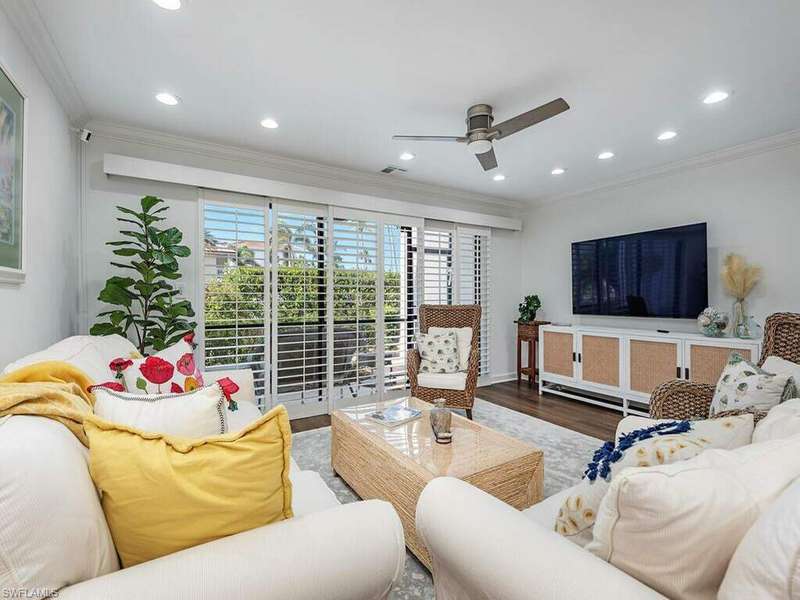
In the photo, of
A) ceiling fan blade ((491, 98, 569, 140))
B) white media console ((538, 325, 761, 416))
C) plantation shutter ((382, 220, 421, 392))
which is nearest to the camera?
ceiling fan blade ((491, 98, 569, 140))

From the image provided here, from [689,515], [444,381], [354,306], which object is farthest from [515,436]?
[689,515]

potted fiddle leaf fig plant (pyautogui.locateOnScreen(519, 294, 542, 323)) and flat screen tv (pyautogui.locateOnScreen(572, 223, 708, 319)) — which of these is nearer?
flat screen tv (pyautogui.locateOnScreen(572, 223, 708, 319))

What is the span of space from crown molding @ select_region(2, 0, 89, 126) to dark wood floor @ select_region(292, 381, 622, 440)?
290 centimetres

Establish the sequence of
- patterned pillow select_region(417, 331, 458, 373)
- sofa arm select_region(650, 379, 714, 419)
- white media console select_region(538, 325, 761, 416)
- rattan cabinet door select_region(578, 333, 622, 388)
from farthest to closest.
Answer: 1. rattan cabinet door select_region(578, 333, 622, 388)
2. patterned pillow select_region(417, 331, 458, 373)
3. white media console select_region(538, 325, 761, 416)
4. sofa arm select_region(650, 379, 714, 419)

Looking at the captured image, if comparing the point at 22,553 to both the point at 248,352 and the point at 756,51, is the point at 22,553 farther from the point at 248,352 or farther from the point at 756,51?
the point at 756,51

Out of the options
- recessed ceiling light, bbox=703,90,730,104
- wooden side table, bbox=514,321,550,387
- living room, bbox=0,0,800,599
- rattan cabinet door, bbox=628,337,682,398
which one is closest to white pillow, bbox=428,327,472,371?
living room, bbox=0,0,800,599

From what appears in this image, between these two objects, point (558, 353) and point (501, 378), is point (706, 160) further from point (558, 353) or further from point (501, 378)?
point (501, 378)

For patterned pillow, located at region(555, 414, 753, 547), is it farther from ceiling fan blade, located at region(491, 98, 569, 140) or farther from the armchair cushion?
the armchair cushion

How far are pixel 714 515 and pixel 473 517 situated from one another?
461mm

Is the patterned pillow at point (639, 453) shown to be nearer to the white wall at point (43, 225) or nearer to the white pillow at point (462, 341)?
the white wall at point (43, 225)

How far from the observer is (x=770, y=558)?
583mm

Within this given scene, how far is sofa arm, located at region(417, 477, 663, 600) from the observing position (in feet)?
2.37

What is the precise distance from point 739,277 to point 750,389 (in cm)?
236

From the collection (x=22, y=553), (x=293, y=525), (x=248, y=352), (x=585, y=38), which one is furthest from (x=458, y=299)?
(x=22, y=553)
